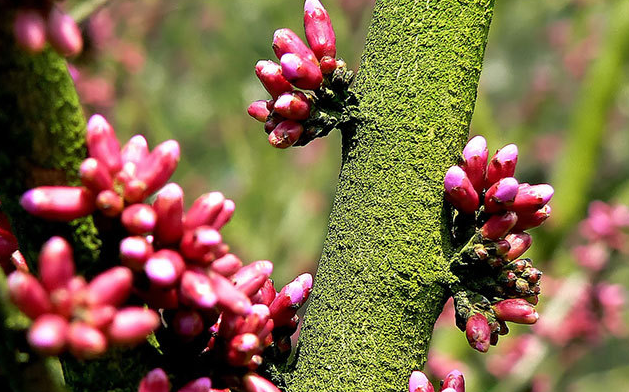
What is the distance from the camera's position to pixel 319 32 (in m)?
1.71

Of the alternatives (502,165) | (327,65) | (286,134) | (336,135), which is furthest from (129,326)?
(336,135)

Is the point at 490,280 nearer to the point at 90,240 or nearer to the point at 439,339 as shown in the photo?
the point at 90,240

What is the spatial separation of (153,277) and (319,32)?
775 mm

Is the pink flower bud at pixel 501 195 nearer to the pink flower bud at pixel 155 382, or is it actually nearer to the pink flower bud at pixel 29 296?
the pink flower bud at pixel 155 382

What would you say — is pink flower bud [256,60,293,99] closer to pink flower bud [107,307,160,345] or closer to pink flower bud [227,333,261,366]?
pink flower bud [227,333,261,366]

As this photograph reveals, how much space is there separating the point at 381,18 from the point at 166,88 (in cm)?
890

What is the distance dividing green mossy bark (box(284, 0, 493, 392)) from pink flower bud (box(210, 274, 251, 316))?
1.03 ft

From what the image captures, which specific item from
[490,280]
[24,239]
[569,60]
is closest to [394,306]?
[490,280]

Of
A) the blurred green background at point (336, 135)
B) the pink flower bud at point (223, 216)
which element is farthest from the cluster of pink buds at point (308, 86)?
the blurred green background at point (336, 135)

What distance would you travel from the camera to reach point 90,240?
50.1 inches

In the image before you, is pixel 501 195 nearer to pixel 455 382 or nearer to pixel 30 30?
pixel 455 382

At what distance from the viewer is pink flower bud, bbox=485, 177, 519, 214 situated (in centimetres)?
159

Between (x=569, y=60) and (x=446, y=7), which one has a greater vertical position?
(x=569, y=60)

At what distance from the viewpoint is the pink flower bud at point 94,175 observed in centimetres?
122
